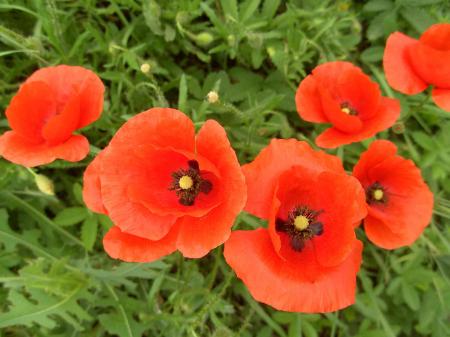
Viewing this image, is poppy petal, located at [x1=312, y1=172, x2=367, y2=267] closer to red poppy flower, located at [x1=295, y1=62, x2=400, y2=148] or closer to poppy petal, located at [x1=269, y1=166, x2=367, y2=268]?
poppy petal, located at [x1=269, y1=166, x2=367, y2=268]

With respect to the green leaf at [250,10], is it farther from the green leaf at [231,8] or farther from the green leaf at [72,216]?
the green leaf at [72,216]

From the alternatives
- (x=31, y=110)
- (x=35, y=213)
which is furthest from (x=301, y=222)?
(x=35, y=213)

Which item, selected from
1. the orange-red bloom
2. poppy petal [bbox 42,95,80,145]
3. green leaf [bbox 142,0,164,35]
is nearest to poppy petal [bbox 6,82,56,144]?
the orange-red bloom

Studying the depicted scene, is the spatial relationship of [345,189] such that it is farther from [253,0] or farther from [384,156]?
[253,0]

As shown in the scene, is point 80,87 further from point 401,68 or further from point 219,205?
point 401,68

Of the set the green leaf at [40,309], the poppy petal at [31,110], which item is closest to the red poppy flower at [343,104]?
the poppy petal at [31,110]

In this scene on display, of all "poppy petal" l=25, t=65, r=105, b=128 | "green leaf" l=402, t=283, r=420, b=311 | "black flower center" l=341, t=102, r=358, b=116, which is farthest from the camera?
"green leaf" l=402, t=283, r=420, b=311
